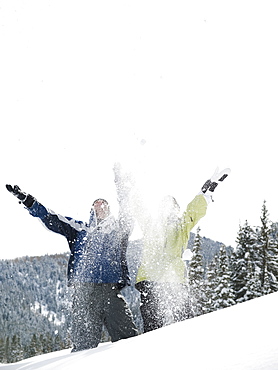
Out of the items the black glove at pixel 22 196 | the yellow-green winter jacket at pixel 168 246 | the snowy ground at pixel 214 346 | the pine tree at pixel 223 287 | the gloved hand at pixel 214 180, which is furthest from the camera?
the pine tree at pixel 223 287

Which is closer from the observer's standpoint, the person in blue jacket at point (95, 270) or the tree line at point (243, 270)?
the person in blue jacket at point (95, 270)

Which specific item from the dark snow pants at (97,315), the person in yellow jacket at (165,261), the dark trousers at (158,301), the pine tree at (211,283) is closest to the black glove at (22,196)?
the dark snow pants at (97,315)

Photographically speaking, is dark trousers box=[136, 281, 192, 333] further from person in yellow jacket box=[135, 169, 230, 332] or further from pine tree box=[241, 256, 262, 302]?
pine tree box=[241, 256, 262, 302]

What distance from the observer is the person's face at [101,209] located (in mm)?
4812

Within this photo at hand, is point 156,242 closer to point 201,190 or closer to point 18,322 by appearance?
point 201,190

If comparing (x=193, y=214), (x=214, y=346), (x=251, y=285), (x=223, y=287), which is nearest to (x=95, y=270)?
(x=193, y=214)

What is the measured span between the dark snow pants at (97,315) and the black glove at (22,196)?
1.06 m

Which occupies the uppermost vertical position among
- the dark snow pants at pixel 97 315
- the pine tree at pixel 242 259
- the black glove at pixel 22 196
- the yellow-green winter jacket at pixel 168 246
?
the pine tree at pixel 242 259

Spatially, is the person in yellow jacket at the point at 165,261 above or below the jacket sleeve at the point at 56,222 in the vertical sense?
below

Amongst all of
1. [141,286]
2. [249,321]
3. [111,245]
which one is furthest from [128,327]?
[249,321]

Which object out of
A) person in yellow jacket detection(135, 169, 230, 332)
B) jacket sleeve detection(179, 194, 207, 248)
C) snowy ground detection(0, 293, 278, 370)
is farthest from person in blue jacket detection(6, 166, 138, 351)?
snowy ground detection(0, 293, 278, 370)

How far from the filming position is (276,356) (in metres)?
1.77

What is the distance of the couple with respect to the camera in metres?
4.59

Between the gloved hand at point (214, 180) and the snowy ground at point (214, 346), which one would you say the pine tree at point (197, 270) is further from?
the snowy ground at point (214, 346)
